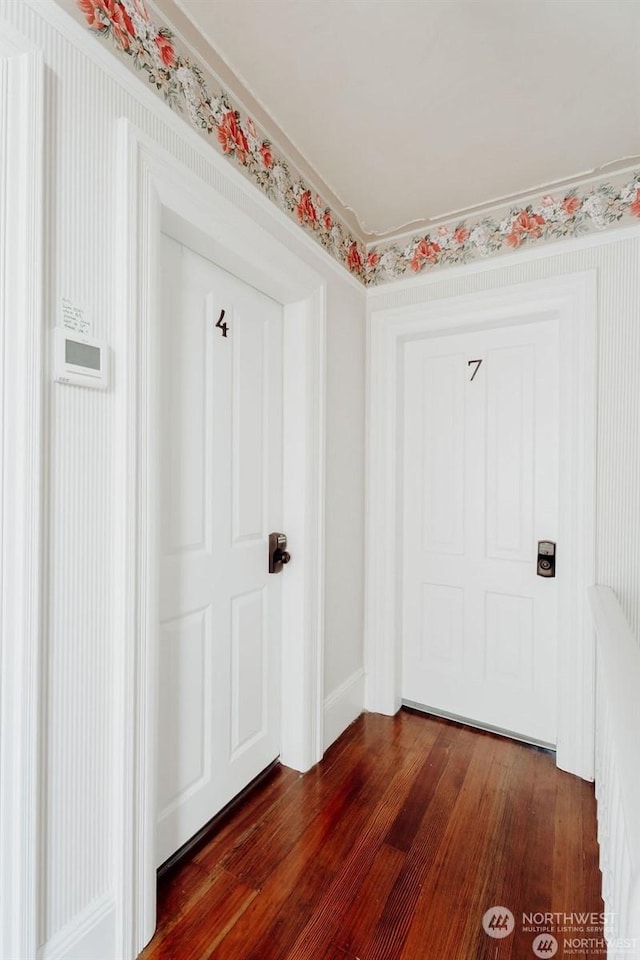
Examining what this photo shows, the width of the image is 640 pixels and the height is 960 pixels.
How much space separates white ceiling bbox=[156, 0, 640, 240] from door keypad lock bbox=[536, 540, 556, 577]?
5.33 feet

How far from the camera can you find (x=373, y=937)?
1247mm

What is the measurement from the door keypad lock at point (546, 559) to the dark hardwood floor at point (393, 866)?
2.80ft

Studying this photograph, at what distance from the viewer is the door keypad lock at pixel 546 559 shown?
2.10m

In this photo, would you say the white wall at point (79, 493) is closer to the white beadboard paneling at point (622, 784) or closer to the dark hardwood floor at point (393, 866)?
the dark hardwood floor at point (393, 866)

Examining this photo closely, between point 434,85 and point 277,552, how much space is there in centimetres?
180

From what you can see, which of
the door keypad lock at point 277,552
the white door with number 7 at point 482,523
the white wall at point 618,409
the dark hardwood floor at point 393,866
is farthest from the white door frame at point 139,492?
the white wall at point 618,409

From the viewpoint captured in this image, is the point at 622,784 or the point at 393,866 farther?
the point at 393,866

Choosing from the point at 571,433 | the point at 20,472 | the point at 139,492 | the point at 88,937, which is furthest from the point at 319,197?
the point at 88,937

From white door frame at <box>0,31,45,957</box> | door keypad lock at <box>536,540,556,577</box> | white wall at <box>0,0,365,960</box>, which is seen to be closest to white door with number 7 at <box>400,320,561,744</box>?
door keypad lock at <box>536,540,556,577</box>

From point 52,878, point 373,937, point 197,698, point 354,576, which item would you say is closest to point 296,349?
point 354,576

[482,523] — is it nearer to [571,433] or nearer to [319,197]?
[571,433]

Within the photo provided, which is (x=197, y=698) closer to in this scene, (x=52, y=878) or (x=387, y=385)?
(x=52, y=878)

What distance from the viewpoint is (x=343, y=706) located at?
7.45ft

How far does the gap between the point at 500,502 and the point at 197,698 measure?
5.43ft
